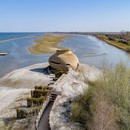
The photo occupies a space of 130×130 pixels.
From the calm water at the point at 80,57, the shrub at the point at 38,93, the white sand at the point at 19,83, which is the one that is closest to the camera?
the shrub at the point at 38,93

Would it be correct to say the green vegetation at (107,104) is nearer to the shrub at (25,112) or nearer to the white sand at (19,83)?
the shrub at (25,112)

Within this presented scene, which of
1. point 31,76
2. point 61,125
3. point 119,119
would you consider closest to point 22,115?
point 61,125

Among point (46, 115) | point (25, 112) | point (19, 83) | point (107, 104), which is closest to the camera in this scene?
point (107, 104)

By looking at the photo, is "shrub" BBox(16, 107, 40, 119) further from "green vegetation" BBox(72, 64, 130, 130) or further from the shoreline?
"green vegetation" BBox(72, 64, 130, 130)

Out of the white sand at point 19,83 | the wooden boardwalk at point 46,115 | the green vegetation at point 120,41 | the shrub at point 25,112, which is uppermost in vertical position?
the wooden boardwalk at point 46,115

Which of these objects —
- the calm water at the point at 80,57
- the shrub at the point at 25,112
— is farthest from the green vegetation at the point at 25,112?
the calm water at the point at 80,57

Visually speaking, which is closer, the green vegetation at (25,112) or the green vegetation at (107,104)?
the green vegetation at (107,104)

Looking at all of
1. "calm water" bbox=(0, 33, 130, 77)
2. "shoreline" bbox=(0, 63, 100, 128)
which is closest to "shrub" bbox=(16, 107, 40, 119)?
"shoreline" bbox=(0, 63, 100, 128)

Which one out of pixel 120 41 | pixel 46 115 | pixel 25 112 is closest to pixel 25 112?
pixel 25 112

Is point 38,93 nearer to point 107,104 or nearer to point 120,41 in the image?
point 107,104
